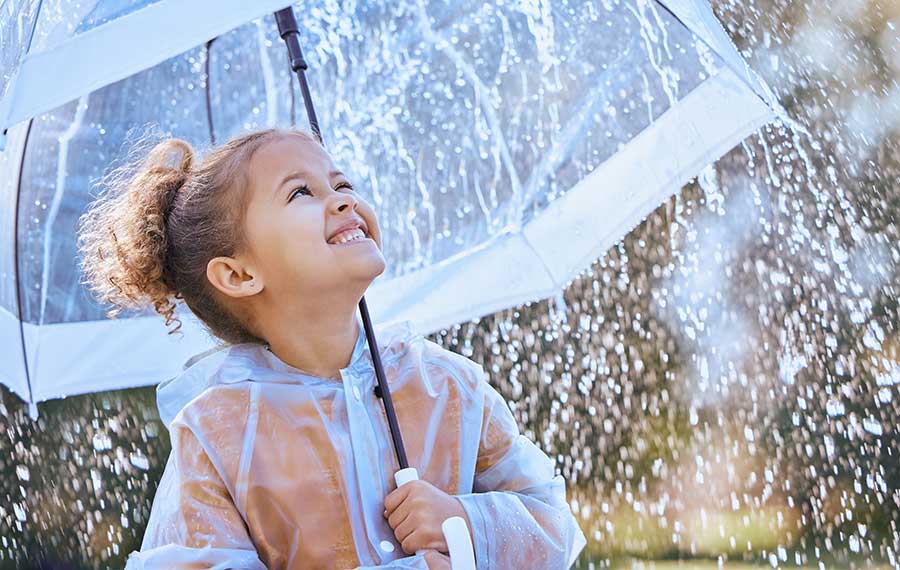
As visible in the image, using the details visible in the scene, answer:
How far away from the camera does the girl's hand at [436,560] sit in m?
1.51

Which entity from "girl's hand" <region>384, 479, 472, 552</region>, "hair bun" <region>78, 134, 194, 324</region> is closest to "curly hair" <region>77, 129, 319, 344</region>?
"hair bun" <region>78, 134, 194, 324</region>

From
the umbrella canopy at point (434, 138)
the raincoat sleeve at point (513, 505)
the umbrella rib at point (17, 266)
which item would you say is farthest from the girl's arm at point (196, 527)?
the umbrella rib at point (17, 266)

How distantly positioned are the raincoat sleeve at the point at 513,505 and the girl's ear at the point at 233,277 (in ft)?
1.14

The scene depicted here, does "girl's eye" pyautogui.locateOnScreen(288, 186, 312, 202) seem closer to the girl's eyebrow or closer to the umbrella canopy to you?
the girl's eyebrow

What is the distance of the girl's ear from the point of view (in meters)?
1.69

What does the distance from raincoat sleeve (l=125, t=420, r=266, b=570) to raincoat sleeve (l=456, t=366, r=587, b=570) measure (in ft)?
0.96

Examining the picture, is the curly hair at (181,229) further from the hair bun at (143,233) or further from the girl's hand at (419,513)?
the girl's hand at (419,513)

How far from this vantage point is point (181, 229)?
177cm

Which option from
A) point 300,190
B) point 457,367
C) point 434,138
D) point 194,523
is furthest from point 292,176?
point 434,138

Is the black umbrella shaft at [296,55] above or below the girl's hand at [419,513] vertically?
above

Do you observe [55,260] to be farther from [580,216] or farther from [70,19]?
[580,216]

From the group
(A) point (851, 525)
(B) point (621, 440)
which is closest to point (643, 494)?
(B) point (621, 440)

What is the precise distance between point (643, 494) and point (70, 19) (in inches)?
194

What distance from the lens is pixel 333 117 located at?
2289 mm
